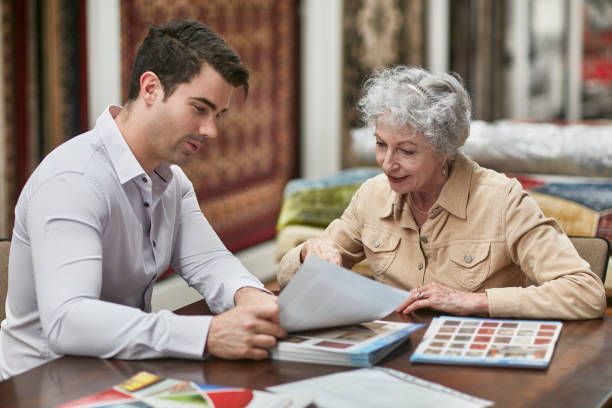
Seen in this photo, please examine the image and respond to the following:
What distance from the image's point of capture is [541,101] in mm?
10008

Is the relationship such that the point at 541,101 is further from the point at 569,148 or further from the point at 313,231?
the point at 313,231

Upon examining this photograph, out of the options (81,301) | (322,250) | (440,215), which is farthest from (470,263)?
(81,301)

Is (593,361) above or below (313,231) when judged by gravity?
above

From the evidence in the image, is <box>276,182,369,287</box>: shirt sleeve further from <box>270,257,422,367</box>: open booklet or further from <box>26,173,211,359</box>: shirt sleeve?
<box>26,173,211,359</box>: shirt sleeve

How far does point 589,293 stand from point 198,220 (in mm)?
876

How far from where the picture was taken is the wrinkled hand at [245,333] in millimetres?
1750

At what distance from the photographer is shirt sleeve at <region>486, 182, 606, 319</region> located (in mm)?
2098

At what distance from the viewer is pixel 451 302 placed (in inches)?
82.9

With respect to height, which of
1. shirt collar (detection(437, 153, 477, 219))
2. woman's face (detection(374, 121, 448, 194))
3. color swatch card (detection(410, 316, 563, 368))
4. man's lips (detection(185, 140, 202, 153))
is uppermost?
man's lips (detection(185, 140, 202, 153))

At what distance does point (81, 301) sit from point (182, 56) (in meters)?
0.52

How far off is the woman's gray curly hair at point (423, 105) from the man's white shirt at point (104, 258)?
48 centimetres

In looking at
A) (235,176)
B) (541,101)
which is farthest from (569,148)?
(541,101)

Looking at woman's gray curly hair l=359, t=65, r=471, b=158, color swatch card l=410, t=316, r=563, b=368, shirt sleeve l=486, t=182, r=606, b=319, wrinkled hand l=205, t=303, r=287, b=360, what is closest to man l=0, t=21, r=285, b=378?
wrinkled hand l=205, t=303, r=287, b=360

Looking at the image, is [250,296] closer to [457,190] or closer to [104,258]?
[104,258]
